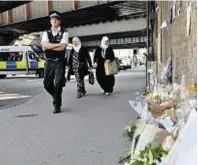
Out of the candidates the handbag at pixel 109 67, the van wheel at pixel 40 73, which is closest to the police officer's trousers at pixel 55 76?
the handbag at pixel 109 67

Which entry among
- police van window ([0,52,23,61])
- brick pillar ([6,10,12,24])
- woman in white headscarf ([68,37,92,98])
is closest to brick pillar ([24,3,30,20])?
brick pillar ([6,10,12,24])

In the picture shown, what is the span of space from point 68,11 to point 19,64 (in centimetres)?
520

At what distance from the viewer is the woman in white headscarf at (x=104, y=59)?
40.7 ft

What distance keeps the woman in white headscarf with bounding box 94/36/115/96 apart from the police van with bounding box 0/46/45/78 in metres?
17.2

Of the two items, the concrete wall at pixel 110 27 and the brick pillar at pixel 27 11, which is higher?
the brick pillar at pixel 27 11

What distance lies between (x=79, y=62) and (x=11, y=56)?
Result: 19.6m

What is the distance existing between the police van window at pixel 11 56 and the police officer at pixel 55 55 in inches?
881

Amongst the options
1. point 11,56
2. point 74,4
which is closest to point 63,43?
point 74,4

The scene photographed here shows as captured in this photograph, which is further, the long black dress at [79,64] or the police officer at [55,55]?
the long black dress at [79,64]

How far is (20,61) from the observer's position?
99.3 ft

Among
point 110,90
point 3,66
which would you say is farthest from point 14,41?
point 110,90

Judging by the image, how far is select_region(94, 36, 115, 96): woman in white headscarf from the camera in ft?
40.7

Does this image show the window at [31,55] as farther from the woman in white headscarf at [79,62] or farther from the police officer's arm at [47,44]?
the police officer's arm at [47,44]

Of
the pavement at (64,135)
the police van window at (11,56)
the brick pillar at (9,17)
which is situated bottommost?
the pavement at (64,135)
